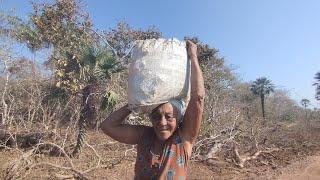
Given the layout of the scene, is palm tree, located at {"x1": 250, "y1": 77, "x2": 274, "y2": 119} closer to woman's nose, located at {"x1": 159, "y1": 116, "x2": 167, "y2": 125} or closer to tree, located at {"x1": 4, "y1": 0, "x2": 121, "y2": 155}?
tree, located at {"x1": 4, "y1": 0, "x2": 121, "y2": 155}

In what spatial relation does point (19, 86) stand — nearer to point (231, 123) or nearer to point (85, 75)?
point (85, 75)

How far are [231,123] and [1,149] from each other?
6.44 metres

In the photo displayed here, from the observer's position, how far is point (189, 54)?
80.8 inches

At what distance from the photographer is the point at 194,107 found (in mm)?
1919

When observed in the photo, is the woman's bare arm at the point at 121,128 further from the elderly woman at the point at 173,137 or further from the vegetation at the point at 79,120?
the vegetation at the point at 79,120

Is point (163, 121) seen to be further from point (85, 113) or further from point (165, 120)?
point (85, 113)

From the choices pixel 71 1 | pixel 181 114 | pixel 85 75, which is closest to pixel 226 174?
pixel 85 75

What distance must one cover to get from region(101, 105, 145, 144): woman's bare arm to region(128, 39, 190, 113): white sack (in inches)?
5.0

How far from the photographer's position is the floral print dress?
76.3 inches

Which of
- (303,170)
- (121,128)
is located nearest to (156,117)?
(121,128)

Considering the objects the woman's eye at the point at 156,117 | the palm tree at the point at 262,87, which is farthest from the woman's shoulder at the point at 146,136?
the palm tree at the point at 262,87

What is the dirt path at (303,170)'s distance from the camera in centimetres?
948

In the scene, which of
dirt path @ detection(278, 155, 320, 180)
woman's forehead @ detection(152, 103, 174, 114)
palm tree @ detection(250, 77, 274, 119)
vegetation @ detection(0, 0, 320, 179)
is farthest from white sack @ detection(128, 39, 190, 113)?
palm tree @ detection(250, 77, 274, 119)

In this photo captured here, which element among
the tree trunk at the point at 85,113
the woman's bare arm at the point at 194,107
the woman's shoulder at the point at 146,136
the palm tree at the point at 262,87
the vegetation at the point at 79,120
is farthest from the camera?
the palm tree at the point at 262,87
